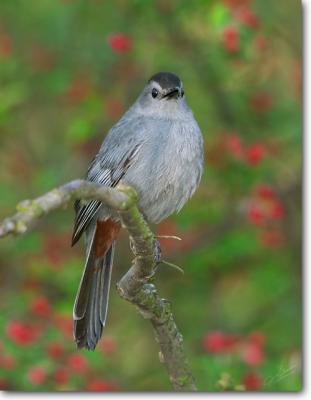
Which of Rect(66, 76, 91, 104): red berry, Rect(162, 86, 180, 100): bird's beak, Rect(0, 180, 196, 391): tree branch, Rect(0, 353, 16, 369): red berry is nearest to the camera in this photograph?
Rect(0, 180, 196, 391): tree branch

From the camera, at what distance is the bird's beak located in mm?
2760

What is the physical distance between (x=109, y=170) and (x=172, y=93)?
310mm

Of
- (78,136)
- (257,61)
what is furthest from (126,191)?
(257,61)

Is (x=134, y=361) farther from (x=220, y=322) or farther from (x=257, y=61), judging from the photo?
(x=257, y=61)

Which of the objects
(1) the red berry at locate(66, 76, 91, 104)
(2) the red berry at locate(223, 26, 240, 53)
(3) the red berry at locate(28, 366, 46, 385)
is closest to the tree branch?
(3) the red berry at locate(28, 366, 46, 385)

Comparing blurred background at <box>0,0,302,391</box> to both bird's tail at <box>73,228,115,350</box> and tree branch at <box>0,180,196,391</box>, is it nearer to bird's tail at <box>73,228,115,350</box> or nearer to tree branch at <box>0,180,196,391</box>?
bird's tail at <box>73,228,115,350</box>

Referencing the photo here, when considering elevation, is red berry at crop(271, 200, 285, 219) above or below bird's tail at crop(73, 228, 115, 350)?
above

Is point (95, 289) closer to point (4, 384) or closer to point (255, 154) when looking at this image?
point (4, 384)

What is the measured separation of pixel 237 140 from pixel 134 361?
92 centimetres

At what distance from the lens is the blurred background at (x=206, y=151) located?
325cm

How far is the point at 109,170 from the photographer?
2730 millimetres

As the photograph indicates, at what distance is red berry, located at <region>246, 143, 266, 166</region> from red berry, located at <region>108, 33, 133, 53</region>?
589 mm

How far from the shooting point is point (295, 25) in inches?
125

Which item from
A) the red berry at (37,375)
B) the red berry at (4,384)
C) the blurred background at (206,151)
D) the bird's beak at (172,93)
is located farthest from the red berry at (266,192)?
the red berry at (4,384)
